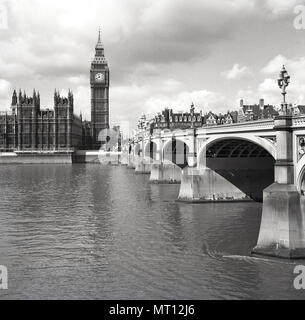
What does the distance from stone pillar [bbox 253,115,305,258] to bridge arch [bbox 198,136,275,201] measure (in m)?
18.7

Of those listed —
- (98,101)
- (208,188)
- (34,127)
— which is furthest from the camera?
(98,101)

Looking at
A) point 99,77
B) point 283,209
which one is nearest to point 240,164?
point 283,209

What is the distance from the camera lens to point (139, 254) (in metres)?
25.1

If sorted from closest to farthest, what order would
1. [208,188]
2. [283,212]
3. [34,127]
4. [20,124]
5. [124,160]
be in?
[283,212] < [208,188] < [124,160] < [20,124] < [34,127]

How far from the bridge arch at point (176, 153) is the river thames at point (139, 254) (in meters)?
24.2

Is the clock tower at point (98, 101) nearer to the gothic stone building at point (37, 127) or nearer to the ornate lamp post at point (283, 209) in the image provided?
the gothic stone building at point (37, 127)

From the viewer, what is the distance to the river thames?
1947cm

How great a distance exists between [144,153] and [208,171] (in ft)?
172

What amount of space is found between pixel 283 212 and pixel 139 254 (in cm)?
781

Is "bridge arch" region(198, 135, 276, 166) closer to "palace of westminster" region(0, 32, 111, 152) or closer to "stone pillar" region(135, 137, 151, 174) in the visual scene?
"stone pillar" region(135, 137, 151, 174)

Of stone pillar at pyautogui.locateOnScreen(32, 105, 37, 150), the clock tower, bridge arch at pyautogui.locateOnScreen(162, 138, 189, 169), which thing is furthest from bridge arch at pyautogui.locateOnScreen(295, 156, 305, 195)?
the clock tower

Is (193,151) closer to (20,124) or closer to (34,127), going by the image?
(34,127)

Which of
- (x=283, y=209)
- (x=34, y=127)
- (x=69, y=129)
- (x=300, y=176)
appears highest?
(x=34, y=127)
